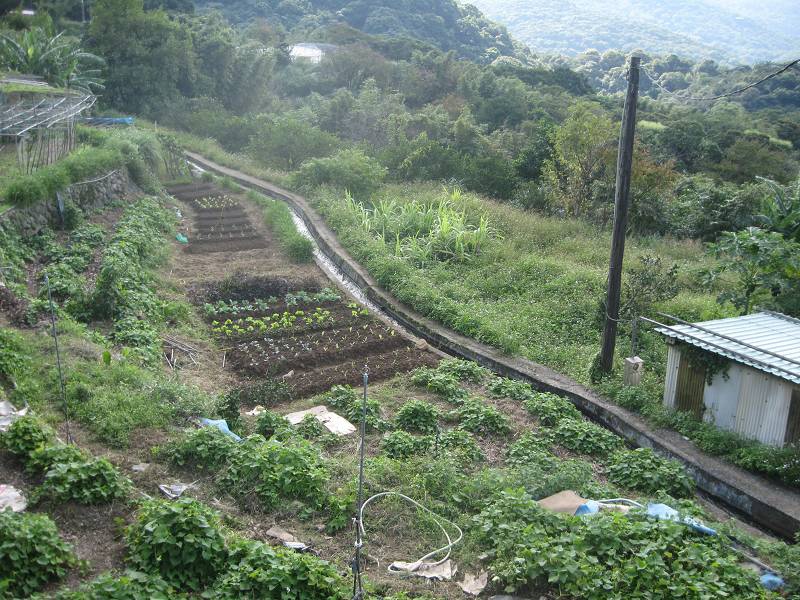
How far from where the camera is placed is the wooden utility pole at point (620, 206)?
1020cm

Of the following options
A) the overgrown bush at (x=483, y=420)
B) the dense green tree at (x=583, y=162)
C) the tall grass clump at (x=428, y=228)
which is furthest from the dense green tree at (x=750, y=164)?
the overgrown bush at (x=483, y=420)

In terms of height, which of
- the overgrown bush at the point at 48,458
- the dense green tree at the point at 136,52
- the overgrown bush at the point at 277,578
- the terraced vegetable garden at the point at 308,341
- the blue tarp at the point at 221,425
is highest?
the dense green tree at the point at 136,52

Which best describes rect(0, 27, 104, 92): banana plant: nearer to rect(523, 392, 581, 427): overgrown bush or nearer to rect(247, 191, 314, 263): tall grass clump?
rect(247, 191, 314, 263): tall grass clump

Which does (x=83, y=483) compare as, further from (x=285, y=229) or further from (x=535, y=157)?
(x=535, y=157)

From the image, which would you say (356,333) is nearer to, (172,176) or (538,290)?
(538,290)

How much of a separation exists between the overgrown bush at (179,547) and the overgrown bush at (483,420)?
4.72 meters

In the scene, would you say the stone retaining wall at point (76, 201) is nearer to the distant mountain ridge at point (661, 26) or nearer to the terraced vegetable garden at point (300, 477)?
the terraced vegetable garden at point (300, 477)

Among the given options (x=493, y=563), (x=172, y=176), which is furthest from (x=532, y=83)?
(x=493, y=563)

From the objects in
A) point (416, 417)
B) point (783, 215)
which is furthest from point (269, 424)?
point (783, 215)

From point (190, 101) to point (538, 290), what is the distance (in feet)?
91.2

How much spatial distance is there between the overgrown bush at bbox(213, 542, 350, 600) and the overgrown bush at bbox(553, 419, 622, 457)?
4693 mm

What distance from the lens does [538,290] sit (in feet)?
50.8

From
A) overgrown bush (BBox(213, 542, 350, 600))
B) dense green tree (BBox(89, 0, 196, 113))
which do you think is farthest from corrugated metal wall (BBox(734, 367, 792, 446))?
dense green tree (BBox(89, 0, 196, 113))

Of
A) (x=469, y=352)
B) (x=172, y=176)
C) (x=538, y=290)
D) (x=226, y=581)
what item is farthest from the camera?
(x=172, y=176)
